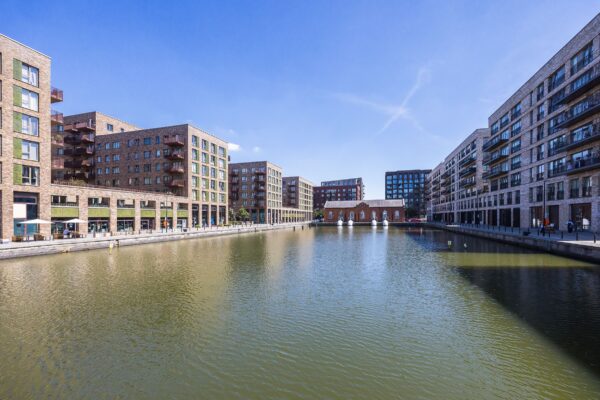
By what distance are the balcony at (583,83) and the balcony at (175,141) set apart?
6619 centimetres

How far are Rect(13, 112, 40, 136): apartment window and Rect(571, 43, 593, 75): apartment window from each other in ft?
230

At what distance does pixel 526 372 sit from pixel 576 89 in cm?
4565

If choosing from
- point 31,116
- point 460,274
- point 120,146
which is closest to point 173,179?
point 120,146

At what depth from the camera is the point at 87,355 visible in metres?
9.72

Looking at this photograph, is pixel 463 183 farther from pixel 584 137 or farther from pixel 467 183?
pixel 584 137

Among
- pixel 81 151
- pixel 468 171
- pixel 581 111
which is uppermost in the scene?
pixel 81 151

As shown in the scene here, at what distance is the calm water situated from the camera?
8062 mm

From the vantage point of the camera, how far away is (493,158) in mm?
66250

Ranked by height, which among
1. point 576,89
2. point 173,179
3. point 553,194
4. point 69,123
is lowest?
point 553,194

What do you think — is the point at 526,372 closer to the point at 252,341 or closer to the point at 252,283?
the point at 252,341

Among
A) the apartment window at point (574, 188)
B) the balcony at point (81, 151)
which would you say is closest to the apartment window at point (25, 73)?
the balcony at point (81, 151)

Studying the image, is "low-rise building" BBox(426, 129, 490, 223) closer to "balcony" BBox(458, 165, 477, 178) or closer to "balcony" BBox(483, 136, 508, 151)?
"balcony" BBox(458, 165, 477, 178)

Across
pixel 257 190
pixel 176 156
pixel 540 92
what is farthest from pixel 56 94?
pixel 540 92

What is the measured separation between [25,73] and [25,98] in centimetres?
311
